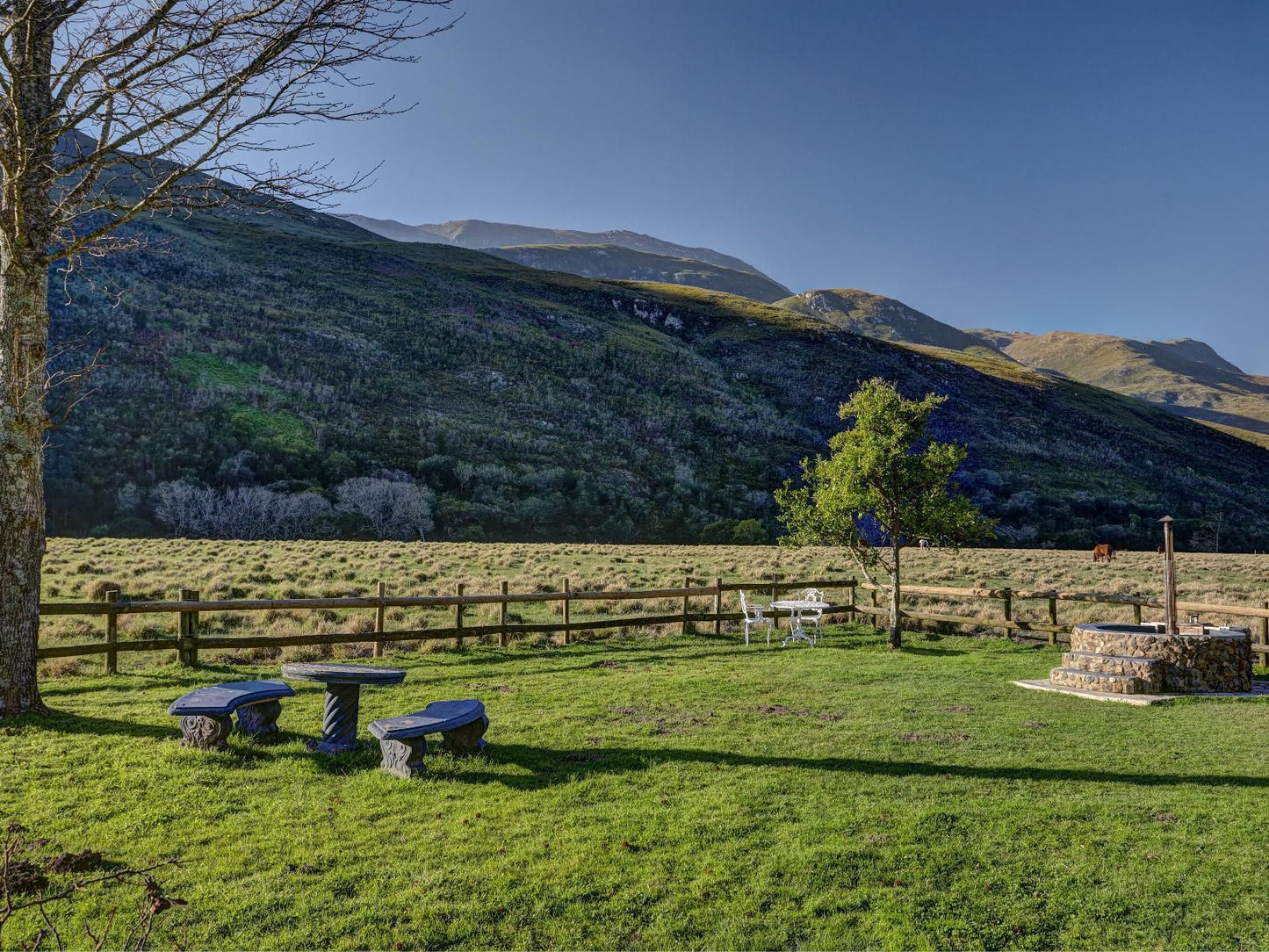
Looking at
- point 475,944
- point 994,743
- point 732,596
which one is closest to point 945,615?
point 732,596

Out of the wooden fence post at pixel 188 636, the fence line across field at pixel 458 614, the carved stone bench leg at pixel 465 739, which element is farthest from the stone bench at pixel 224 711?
the wooden fence post at pixel 188 636

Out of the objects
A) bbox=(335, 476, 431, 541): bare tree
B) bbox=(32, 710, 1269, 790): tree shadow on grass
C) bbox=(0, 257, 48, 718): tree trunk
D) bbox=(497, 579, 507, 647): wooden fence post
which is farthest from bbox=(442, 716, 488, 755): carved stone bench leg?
bbox=(335, 476, 431, 541): bare tree

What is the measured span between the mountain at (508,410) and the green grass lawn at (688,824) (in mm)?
39073

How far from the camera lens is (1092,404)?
9662cm

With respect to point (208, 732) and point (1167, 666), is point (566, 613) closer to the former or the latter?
point (208, 732)

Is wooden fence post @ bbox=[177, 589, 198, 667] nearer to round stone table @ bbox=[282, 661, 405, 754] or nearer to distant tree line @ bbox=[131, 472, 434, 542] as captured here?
round stone table @ bbox=[282, 661, 405, 754]

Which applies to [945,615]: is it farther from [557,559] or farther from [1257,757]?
[557,559]

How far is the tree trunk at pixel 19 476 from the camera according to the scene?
7.88 metres

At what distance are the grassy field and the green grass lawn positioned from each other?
6.22 meters

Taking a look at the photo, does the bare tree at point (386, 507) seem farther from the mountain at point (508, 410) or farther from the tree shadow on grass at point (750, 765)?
the tree shadow on grass at point (750, 765)

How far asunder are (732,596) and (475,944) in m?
16.5

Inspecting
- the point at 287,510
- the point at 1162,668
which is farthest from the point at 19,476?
the point at 287,510

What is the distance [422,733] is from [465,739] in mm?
779

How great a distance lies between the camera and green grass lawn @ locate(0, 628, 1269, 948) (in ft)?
14.1
